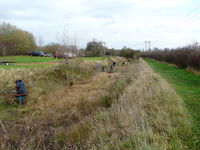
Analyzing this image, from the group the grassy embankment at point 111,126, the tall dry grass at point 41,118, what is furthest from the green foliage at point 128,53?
the grassy embankment at point 111,126

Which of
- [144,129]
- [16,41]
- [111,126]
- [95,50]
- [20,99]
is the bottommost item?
[20,99]

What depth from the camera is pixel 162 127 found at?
3.15 meters

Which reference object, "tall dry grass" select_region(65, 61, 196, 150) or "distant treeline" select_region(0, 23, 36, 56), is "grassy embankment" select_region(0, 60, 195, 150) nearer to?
"tall dry grass" select_region(65, 61, 196, 150)

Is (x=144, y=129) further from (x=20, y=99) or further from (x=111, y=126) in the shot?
(x=20, y=99)

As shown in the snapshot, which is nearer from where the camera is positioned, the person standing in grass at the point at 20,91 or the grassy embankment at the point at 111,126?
the grassy embankment at the point at 111,126

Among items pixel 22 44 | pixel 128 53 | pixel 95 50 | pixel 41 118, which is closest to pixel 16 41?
pixel 22 44

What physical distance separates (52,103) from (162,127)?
6.43 metres

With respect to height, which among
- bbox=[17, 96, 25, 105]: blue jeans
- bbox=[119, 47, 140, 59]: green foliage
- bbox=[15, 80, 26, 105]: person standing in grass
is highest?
bbox=[119, 47, 140, 59]: green foliage

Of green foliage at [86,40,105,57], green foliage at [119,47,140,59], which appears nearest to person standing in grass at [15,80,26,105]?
green foliage at [86,40,105,57]

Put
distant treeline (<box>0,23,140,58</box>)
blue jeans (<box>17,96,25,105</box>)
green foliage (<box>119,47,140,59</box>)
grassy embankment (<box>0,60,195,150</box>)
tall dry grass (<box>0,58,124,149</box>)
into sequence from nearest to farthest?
grassy embankment (<box>0,60,195,150</box>)
tall dry grass (<box>0,58,124,149</box>)
blue jeans (<box>17,96,25,105</box>)
distant treeline (<box>0,23,140,58</box>)
green foliage (<box>119,47,140,59</box>)

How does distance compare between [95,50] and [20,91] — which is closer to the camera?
[20,91]

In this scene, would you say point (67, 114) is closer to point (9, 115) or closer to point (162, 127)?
point (9, 115)

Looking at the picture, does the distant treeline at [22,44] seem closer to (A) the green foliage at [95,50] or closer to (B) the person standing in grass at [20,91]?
(A) the green foliage at [95,50]

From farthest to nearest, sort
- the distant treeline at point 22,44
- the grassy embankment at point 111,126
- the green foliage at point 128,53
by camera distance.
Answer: the green foliage at point 128,53
the distant treeline at point 22,44
the grassy embankment at point 111,126
